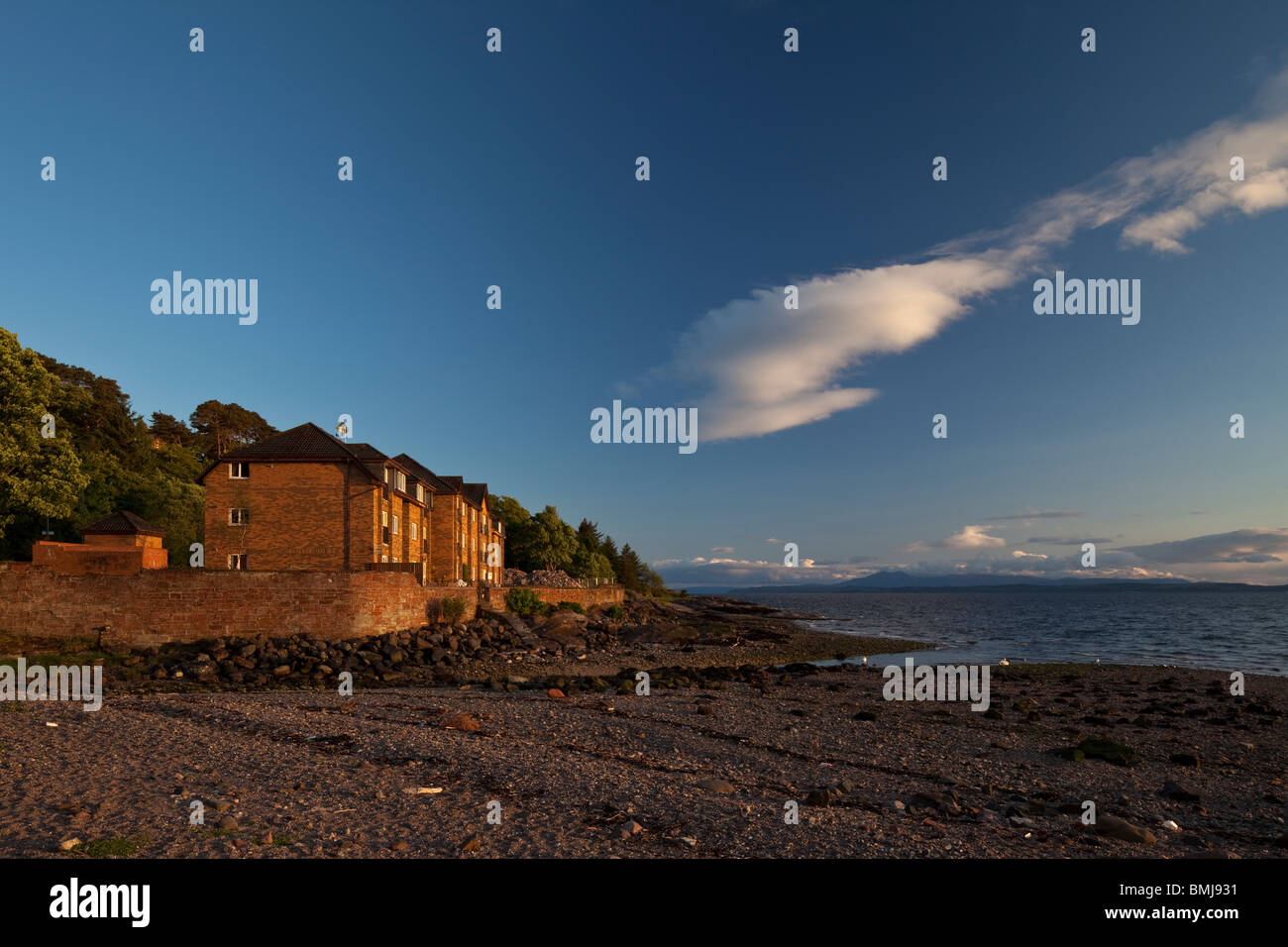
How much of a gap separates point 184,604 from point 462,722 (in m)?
23.0

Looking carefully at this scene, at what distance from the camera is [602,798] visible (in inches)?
438

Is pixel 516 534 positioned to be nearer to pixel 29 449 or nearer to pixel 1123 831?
pixel 29 449

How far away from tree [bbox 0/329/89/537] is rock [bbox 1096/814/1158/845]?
44.8 m

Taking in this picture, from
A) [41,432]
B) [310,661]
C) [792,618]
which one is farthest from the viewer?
[792,618]

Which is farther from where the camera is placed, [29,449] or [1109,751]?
[29,449]

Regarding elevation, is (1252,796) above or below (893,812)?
below

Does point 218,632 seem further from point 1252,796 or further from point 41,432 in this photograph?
point 1252,796

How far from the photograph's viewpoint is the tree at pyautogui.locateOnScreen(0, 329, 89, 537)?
1373 inches

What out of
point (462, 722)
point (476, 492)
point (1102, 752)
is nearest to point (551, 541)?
point (476, 492)

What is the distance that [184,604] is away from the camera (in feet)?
107
